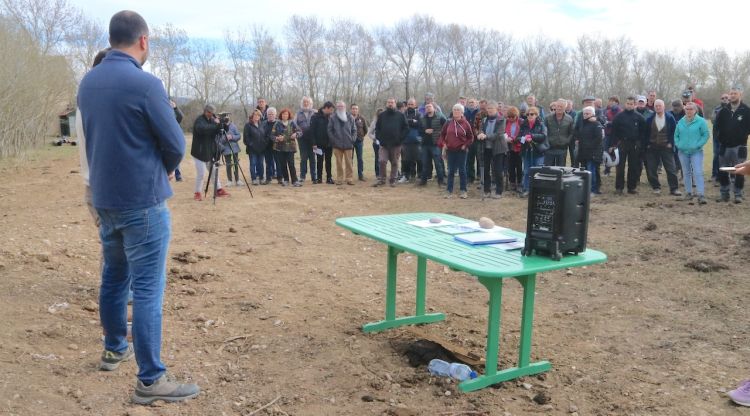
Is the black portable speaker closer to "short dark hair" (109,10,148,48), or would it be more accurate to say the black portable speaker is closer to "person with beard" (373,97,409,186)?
"short dark hair" (109,10,148,48)

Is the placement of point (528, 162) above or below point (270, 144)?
below

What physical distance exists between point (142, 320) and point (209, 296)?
2.28m

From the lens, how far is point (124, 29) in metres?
3.16

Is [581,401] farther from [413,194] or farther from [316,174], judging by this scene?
[316,174]

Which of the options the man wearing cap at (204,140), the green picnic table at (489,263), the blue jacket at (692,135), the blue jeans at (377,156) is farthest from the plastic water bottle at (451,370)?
the blue jeans at (377,156)

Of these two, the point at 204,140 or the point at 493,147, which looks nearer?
the point at 204,140

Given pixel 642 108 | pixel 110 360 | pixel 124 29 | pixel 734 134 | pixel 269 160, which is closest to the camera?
pixel 124 29

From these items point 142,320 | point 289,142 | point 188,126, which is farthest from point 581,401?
point 188,126

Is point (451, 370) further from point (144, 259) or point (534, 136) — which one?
point (534, 136)

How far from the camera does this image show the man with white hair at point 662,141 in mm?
11250

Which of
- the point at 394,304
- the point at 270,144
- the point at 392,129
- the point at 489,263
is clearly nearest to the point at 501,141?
the point at 392,129

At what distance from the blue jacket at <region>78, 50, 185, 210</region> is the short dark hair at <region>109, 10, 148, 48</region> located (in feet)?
0.22

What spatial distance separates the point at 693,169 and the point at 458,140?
3.99 m

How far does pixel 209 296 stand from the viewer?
5488mm
